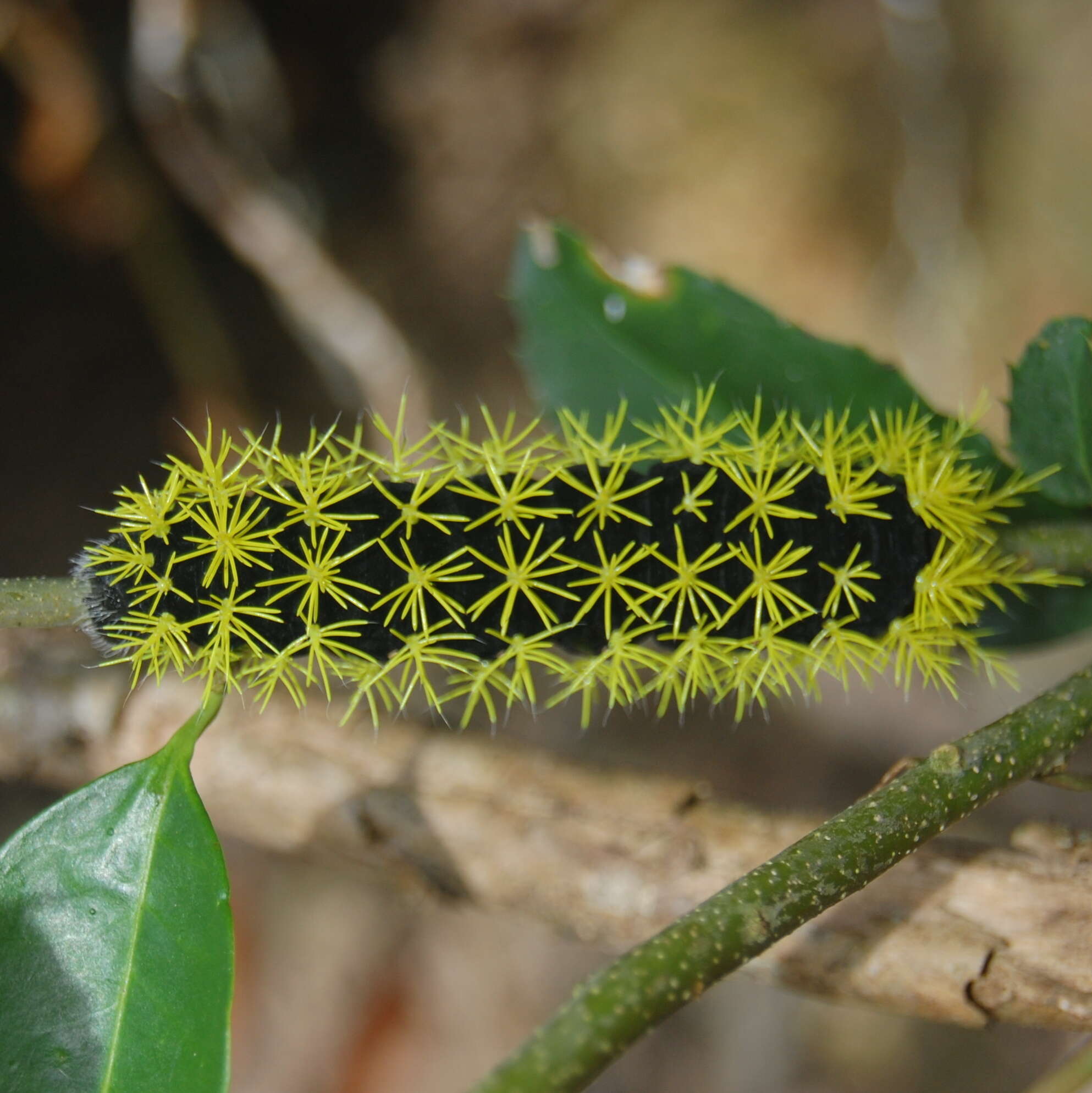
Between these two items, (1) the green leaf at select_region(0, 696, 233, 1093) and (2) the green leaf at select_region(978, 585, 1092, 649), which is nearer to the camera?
(1) the green leaf at select_region(0, 696, 233, 1093)

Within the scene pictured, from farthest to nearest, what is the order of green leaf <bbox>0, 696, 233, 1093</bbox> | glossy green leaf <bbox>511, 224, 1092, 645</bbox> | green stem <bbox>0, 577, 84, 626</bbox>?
glossy green leaf <bbox>511, 224, 1092, 645</bbox> → green stem <bbox>0, 577, 84, 626</bbox> → green leaf <bbox>0, 696, 233, 1093</bbox>

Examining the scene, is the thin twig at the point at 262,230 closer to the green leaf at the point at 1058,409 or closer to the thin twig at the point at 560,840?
the thin twig at the point at 560,840

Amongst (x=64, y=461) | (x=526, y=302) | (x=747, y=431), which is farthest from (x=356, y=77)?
(x=747, y=431)

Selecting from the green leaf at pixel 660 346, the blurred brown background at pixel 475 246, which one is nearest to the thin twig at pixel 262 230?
the blurred brown background at pixel 475 246

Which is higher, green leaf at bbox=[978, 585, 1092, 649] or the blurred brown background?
the blurred brown background

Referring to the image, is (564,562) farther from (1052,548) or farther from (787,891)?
(1052,548)

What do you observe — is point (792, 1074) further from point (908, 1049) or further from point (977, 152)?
point (977, 152)

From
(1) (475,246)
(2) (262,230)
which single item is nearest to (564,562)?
(2) (262,230)

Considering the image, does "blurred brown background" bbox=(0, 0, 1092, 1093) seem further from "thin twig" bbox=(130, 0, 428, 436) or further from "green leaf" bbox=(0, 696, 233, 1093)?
"green leaf" bbox=(0, 696, 233, 1093)

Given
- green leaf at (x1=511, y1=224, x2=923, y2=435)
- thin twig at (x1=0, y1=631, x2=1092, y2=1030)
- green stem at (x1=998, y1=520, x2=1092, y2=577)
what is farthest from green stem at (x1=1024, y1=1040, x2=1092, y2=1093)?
green leaf at (x1=511, y1=224, x2=923, y2=435)
